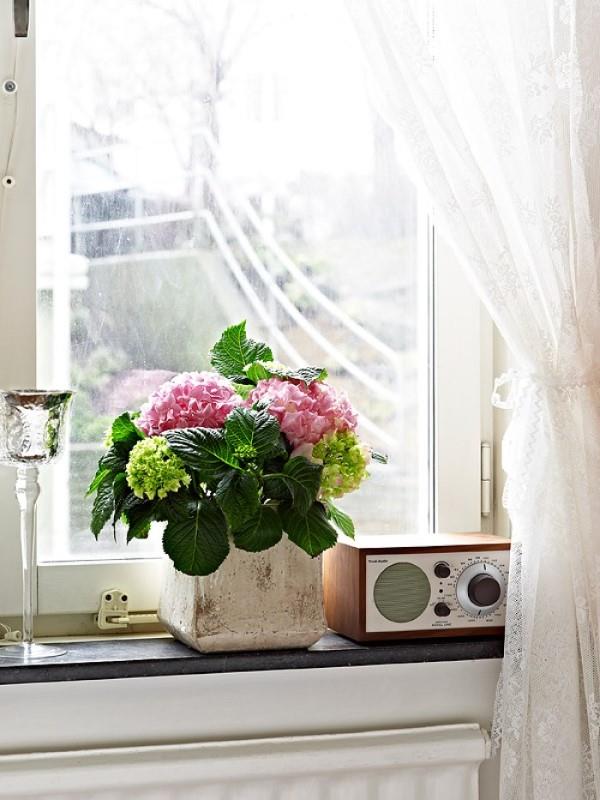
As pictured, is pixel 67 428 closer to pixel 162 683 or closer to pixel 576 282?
pixel 162 683

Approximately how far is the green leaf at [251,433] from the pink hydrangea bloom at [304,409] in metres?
0.03

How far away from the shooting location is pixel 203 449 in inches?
53.0

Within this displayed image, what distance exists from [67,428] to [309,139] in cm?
58

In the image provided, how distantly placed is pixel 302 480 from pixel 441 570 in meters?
0.25

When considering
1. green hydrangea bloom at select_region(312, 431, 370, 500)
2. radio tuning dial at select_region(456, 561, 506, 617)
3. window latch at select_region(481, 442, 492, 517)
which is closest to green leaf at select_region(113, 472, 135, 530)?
green hydrangea bloom at select_region(312, 431, 370, 500)

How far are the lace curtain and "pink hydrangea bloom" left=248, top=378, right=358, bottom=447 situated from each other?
24 centimetres

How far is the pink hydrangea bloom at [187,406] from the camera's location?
4.57 feet

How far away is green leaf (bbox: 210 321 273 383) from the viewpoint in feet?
4.88

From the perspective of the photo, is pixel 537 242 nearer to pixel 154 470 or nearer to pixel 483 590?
pixel 483 590

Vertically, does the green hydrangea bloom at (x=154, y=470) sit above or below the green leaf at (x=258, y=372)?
below

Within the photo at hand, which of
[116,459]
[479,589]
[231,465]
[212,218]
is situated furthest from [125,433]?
[479,589]

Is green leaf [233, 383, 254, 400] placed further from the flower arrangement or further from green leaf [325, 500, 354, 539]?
green leaf [325, 500, 354, 539]

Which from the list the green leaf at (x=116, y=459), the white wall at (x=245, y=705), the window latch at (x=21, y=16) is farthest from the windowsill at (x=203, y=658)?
the window latch at (x=21, y=16)

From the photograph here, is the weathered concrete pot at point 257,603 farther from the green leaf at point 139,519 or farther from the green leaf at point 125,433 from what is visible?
the green leaf at point 125,433
